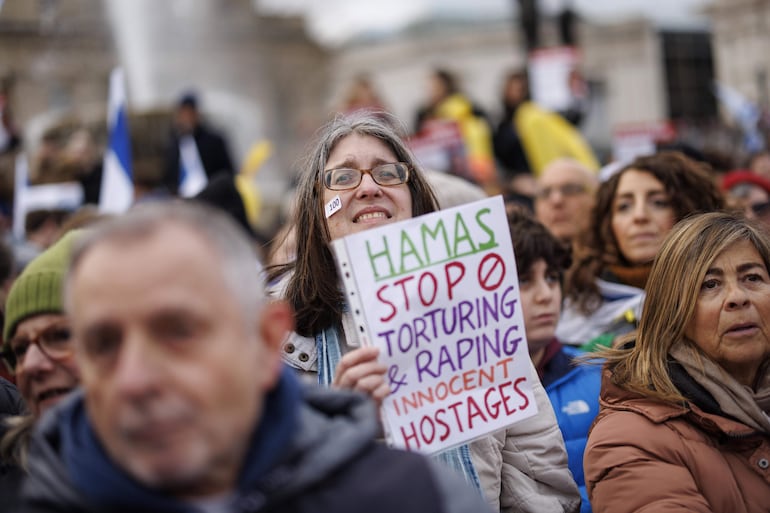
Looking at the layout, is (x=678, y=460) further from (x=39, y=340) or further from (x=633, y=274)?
(x=633, y=274)

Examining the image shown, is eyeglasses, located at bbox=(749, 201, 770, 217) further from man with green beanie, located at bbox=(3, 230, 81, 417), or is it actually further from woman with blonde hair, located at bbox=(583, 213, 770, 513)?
man with green beanie, located at bbox=(3, 230, 81, 417)

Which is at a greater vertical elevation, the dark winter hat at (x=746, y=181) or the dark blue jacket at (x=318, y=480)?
the dark blue jacket at (x=318, y=480)

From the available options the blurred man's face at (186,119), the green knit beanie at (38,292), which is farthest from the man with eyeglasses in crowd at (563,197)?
the blurred man's face at (186,119)

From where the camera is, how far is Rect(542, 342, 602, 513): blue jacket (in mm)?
4258

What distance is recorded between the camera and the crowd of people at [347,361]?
6.97ft

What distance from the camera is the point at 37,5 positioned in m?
27.3

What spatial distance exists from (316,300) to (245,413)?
Answer: 1.35 meters

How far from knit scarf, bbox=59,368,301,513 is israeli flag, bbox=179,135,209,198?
318 inches

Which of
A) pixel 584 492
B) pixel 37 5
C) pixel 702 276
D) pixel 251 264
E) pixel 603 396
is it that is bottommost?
pixel 584 492

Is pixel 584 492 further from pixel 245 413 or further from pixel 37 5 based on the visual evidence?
pixel 37 5

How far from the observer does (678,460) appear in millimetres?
3328

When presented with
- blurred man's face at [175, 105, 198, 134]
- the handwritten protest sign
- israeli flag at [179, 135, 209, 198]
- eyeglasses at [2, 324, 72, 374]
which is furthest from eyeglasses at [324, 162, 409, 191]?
blurred man's face at [175, 105, 198, 134]

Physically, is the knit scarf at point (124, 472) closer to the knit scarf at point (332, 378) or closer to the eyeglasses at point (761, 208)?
the knit scarf at point (332, 378)

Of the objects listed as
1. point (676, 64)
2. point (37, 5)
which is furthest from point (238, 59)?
point (676, 64)
